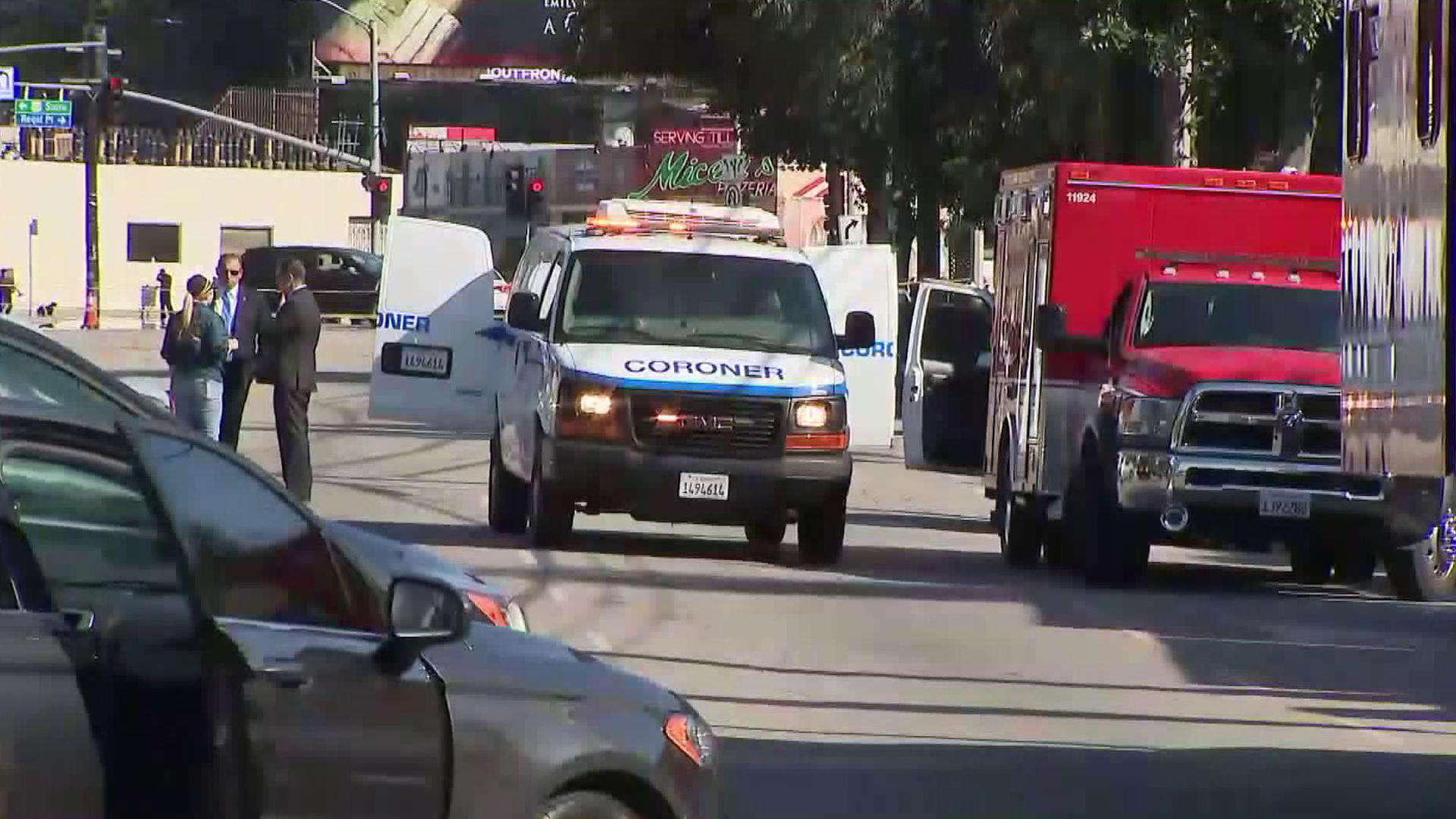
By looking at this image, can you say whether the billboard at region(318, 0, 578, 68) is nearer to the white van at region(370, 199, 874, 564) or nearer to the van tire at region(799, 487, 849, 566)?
the white van at region(370, 199, 874, 564)

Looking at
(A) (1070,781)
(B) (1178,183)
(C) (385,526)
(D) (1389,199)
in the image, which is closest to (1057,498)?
(B) (1178,183)

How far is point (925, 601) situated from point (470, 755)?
10748mm

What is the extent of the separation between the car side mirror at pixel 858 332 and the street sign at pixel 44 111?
1665 inches

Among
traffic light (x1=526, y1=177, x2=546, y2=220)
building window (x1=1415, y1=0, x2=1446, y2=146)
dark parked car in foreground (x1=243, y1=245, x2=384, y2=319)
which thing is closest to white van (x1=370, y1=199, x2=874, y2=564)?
building window (x1=1415, y1=0, x2=1446, y2=146)

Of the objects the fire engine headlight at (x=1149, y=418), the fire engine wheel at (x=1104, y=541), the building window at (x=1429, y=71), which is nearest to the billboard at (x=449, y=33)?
the fire engine wheel at (x=1104, y=541)

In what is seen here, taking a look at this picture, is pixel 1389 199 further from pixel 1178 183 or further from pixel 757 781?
pixel 1178 183

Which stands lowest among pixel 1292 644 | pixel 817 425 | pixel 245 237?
pixel 1292 644

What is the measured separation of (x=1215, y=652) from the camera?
47.8ft

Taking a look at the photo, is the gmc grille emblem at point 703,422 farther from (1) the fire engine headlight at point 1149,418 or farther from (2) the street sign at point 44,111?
(2) the street sign at point 44,111

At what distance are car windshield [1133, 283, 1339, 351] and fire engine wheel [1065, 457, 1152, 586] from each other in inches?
42.9

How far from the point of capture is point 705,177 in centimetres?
7306

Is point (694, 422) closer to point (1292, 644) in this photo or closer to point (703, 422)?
point (703, 422)

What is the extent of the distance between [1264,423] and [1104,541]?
4.45ft

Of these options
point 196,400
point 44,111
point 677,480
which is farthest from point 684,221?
point 44,111
